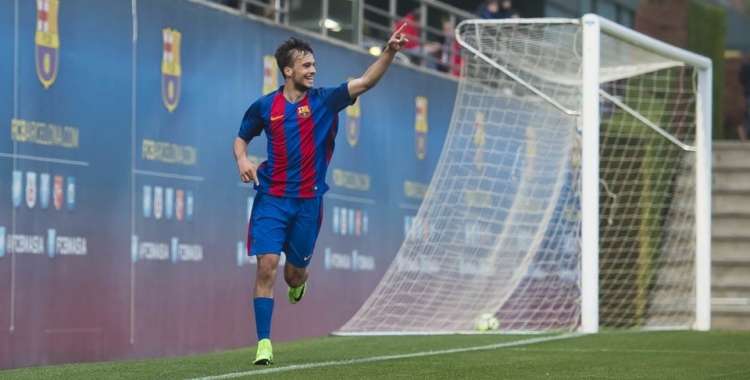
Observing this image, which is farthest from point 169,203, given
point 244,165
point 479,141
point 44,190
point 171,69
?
point 479,141

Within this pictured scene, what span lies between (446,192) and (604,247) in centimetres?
300

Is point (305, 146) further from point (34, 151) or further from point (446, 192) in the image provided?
point (446, 192)

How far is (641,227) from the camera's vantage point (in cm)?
1661

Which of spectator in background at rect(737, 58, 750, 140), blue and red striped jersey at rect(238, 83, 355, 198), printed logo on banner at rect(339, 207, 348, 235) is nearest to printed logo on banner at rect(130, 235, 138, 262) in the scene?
blue and red striped jersey at rect(238, 83, 355, 198)

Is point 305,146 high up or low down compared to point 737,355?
up

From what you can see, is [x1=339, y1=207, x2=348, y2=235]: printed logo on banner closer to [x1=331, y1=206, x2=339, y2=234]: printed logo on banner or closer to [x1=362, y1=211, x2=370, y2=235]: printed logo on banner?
[x1=331, y1=206, x2=339, y2=234]: printed logo on banner

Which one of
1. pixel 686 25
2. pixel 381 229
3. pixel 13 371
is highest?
pixel 686 25

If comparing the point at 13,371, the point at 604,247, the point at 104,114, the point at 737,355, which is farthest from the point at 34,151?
the point at 604,247

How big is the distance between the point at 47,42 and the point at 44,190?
1054mm

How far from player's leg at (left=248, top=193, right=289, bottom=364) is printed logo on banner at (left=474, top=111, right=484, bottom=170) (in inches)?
272

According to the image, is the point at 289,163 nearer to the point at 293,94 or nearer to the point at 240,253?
the point at 293,94

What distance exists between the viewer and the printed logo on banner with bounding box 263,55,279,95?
41.6 ft

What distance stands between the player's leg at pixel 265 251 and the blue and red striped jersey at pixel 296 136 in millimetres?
108

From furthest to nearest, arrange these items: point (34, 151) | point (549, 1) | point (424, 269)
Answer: point (549, 1), point (424, 269), point (34, 151)
